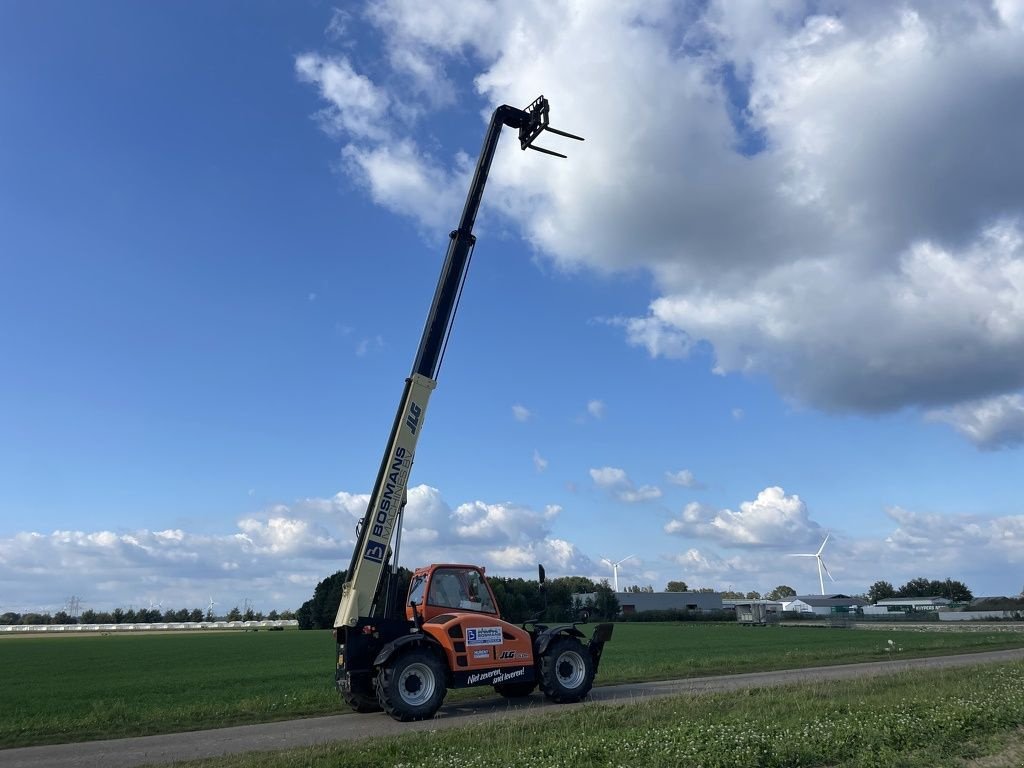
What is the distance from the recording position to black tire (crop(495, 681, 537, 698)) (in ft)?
51.1

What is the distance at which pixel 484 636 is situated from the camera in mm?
14289

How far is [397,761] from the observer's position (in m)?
9.01

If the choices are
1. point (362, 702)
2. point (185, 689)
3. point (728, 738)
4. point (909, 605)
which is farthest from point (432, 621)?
point (909, 605)

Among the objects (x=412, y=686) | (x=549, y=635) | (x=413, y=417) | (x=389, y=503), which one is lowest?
(x=412, y=686)

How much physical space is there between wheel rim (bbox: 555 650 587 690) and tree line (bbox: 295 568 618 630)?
36.5 inches

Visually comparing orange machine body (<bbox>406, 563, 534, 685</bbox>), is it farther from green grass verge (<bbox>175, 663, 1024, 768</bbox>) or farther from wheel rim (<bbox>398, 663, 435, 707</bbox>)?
green grass verge (<bbox>175, 663, 1024, 768</bbox>)

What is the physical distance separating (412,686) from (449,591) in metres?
1.97

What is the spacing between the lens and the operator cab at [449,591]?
14.6 metres

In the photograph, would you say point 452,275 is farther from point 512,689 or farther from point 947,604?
point 947,604

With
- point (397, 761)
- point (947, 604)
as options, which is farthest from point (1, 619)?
point (397, 761)

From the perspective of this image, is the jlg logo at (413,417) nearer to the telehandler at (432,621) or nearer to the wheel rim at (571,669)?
the telehandler at (432,621)

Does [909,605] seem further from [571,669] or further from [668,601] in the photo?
[571,669]

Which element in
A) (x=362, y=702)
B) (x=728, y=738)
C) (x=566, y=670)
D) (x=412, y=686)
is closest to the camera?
(x=728, y=738)

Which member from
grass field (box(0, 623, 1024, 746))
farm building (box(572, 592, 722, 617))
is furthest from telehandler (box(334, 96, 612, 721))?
farm building (box(572, 592, 722, 617))
